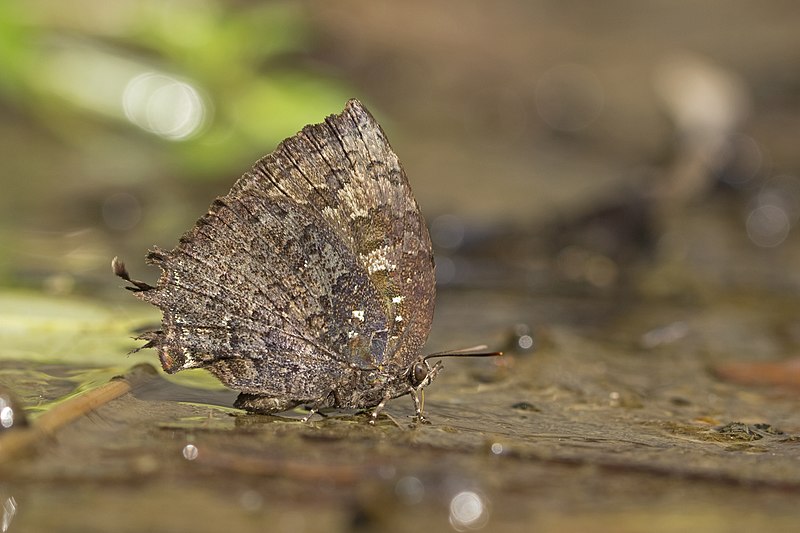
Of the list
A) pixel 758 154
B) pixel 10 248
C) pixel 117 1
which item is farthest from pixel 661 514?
pixel 758 154

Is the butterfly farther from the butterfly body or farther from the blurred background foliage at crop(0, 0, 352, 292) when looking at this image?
the blurred background foliage at crop(0, 0, 352, 292)

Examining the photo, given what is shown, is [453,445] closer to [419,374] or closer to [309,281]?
[419,374]

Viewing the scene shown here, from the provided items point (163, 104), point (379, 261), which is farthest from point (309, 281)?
point (163, 104)

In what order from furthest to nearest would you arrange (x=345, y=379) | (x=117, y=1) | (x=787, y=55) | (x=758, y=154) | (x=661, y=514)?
(x=787, y=55), (x=758, y=154), (x=117, y=1), (x=345, y=379), (x=661, y=514)

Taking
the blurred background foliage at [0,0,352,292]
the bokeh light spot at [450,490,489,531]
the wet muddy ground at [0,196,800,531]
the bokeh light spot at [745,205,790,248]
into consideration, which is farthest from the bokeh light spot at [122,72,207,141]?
the bokeh light spot at [450,490,489,531]

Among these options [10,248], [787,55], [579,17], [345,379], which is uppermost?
[579,17]

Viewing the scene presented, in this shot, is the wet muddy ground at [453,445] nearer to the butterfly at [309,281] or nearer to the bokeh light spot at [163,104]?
the butterfly at [309,281]

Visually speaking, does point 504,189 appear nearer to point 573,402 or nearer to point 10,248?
point 10,248
